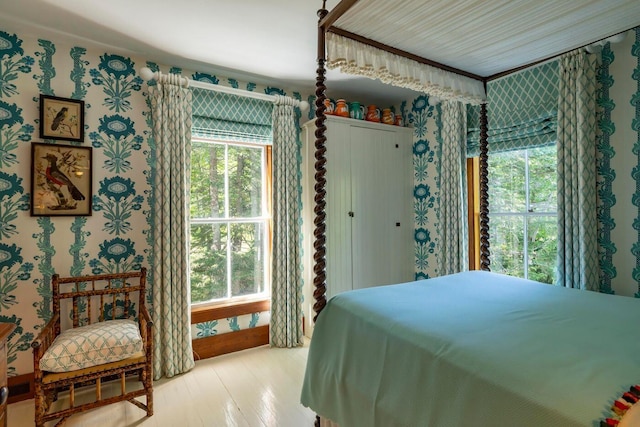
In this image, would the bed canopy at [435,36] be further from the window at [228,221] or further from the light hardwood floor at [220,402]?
the window at [228,221]

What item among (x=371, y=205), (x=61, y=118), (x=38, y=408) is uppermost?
(x=61, y=118)

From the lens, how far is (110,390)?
2.31 m

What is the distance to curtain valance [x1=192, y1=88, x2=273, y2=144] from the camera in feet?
9.11

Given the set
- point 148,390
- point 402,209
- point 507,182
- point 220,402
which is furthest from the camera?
point 402,209

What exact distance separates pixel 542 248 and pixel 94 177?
3633 millimetres

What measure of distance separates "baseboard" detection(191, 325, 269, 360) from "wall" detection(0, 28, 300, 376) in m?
0.20

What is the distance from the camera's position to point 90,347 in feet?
6.17

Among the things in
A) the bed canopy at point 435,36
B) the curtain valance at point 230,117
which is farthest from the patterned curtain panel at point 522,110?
the curtain valance at point 230,117

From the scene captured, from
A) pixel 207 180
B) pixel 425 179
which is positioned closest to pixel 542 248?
pixel 425 179

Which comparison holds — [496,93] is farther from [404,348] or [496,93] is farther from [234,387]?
[234,387]

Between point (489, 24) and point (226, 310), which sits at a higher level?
point (489, 24)

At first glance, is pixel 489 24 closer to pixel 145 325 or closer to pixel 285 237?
pixel 285 237

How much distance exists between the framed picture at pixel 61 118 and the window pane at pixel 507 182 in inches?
137

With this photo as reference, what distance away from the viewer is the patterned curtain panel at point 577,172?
6.50 feet
